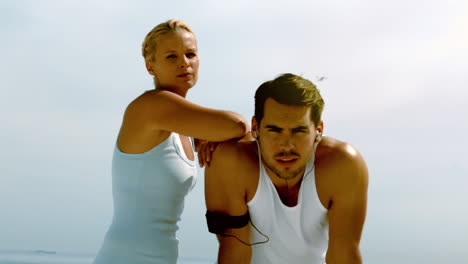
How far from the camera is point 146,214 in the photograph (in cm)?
352

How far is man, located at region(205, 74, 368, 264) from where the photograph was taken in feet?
12.3

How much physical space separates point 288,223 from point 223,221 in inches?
15.6

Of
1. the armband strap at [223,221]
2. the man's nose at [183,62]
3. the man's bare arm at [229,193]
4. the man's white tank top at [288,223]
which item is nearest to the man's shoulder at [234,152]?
the man's bare arm at [229,193]

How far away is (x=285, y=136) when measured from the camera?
363 cm

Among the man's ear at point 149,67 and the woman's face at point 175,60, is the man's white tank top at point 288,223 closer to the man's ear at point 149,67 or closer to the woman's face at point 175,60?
the woman's face at point 175,60

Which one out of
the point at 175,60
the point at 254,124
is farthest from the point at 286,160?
the point at 175,60

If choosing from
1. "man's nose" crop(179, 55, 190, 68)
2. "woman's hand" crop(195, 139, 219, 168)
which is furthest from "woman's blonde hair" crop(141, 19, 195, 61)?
"woman's hand" crop(195, 139, 219, 168)

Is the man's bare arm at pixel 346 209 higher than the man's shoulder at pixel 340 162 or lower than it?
lower

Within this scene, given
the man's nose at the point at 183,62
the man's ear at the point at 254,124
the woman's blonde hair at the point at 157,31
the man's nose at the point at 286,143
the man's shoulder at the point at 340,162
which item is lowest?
the man's shoulder at the point at 340,162

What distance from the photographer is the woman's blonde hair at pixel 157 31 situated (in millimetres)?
3793

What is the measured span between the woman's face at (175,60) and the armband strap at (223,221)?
0.81m

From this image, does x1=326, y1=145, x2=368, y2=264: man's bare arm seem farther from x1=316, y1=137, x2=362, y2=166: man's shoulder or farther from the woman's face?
the woman's face

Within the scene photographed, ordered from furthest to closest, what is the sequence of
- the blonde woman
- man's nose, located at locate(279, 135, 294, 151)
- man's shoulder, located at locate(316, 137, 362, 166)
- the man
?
man's shoulder, located at locate(316, 137, 362, 166), the man, man's nose, located at locate(279, 135, 294, 151), the blonde woman

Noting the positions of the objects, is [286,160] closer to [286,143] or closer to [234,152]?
[286,143]
